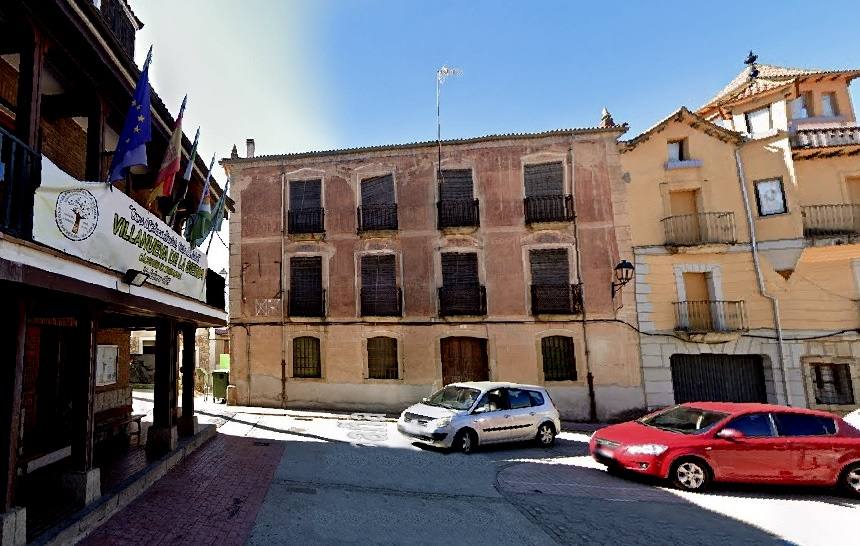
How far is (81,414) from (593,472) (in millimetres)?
8676

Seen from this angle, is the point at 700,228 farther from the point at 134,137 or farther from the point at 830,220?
the point at 134,137

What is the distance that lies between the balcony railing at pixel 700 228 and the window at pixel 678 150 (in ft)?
7.59

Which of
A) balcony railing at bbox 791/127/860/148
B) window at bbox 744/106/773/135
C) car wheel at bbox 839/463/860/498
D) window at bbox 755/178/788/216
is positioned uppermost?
window at bbox 744/106/773/135

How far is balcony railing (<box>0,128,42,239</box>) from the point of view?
4.18m

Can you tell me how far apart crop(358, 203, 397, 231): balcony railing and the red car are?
1149cm

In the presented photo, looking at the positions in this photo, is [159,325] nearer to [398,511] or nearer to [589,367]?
[398,511]

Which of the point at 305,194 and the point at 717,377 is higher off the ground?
the point at 305,194

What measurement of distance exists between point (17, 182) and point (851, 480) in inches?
503

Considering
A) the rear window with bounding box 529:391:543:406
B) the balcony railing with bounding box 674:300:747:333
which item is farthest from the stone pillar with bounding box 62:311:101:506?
the balcony railing with bounding box 674:300:747:333

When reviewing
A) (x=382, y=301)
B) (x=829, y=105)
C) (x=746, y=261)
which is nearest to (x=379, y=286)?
(x=382, y=301)

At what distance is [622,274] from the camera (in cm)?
1545

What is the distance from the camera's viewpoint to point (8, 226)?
4.14 meters

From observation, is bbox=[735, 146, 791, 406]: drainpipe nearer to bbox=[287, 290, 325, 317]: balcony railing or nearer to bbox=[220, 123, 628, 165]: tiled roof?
bbox=[220, 123, 628, 165]: tiled roof

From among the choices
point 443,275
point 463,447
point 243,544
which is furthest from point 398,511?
point 443,275
